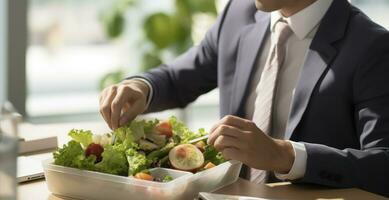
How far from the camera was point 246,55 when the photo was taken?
7.59ft

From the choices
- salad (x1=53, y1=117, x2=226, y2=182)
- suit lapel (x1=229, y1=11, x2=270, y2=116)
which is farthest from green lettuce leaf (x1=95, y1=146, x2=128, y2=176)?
suit lapel (x1=229, y1=11, x2=270, y2=116)

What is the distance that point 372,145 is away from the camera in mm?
1895

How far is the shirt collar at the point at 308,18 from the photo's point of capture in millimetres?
2127

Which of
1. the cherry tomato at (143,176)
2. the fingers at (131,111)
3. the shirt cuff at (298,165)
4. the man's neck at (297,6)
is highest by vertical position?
the man's neck at (297,6)

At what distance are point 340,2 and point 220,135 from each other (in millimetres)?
697

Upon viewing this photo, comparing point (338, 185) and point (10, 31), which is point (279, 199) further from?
point (10, 31)

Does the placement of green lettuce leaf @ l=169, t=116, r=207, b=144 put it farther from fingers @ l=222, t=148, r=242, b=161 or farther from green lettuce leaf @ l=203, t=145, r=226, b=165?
fingers @ l=222, t=148, r=242, b=161

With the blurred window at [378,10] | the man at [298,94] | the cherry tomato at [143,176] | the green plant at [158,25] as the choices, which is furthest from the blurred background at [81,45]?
the cherry tomato at [143,176]

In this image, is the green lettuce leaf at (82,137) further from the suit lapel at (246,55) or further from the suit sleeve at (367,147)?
the suit lapel at (246,55)

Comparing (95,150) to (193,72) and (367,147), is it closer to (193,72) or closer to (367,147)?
(367,147)

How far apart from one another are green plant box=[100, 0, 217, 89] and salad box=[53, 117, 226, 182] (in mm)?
1928

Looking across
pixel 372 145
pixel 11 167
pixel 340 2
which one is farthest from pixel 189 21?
pixel 11 167

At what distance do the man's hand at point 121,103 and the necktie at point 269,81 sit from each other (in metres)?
0.34

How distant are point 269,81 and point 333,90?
0.76ft
